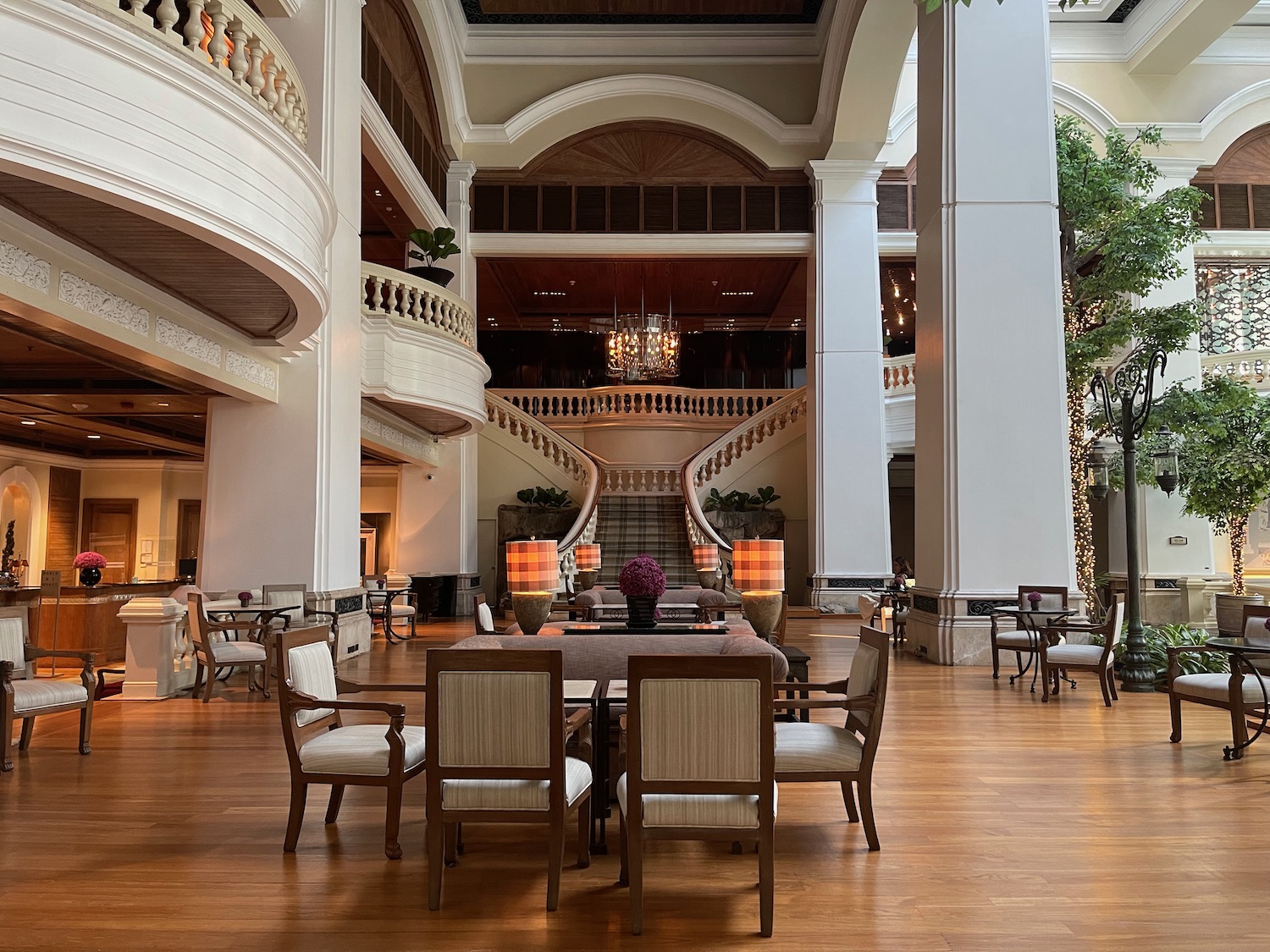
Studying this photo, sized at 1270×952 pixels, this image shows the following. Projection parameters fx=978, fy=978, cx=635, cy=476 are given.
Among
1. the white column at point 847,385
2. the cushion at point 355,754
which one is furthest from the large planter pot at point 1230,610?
the cushion at point 355,754

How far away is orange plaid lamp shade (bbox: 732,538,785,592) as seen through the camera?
5.32 metres

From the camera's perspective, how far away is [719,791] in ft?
9.59

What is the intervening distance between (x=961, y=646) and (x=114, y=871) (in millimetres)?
7088

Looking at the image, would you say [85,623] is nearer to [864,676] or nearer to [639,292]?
[864,676]

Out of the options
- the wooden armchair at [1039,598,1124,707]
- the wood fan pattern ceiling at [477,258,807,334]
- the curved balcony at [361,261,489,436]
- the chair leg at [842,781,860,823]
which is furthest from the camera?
the wood fan pattern ceiling at [477,258,807,334]

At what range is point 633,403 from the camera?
1875 centimetres

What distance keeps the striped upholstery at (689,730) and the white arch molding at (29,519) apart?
14.1m

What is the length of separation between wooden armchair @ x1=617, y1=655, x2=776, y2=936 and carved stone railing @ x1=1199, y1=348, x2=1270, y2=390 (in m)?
14.2

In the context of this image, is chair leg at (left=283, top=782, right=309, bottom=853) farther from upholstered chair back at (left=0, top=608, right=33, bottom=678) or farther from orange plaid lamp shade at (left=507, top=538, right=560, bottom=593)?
upholstered chair back at (left=0, top=608, right=33, bottom=678)

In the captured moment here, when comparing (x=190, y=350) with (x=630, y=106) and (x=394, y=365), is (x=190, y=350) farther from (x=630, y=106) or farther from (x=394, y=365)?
(x=630, y=106)

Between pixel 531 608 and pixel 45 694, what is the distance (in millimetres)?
2701

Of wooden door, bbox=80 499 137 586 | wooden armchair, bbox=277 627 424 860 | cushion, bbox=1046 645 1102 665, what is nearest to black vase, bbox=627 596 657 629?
wooden armchair, bbox=277 627 424 860

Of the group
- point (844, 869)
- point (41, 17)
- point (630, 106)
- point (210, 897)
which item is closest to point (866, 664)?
point (844, 869)

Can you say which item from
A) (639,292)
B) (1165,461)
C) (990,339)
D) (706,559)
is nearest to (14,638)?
(990,339)
